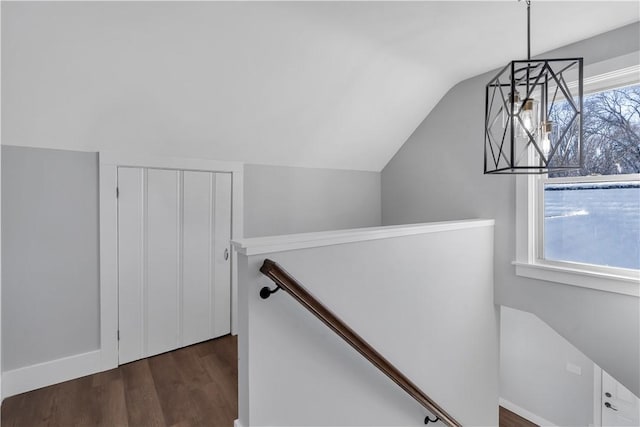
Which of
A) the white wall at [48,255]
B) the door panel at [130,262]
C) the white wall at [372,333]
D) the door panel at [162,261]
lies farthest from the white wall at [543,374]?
the white wall at [48,255]

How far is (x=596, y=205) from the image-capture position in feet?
7.88

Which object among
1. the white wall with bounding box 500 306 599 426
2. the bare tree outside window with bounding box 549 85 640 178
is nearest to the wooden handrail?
the bare tree outside window with bounding box 549 85 640 178

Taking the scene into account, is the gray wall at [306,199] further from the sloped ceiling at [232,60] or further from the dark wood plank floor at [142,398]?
the dark wood plank floor at [142,398]

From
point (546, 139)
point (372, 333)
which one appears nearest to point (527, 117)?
point (546, 139)

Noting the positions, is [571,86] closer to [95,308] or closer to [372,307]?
[372,307]

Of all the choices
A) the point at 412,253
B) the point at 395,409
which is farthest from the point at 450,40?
the point at 395,409

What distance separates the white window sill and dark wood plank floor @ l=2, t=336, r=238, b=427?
2.50 metres

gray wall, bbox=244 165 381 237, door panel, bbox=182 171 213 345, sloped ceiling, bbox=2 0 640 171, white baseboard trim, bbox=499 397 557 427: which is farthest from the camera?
white baseboard trim, bbox=499 397 557 427

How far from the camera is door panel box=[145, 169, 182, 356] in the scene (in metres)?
2.59

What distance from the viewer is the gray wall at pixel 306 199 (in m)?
3.11

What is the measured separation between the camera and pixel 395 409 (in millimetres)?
1888

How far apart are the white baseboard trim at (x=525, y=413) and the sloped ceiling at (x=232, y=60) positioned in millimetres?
Result: 3460

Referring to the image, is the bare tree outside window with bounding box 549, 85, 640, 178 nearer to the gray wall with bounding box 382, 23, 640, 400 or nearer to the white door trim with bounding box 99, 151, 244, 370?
the gray wall with bounding box 382, 23, 640, 400

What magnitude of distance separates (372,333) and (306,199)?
1.92 m
